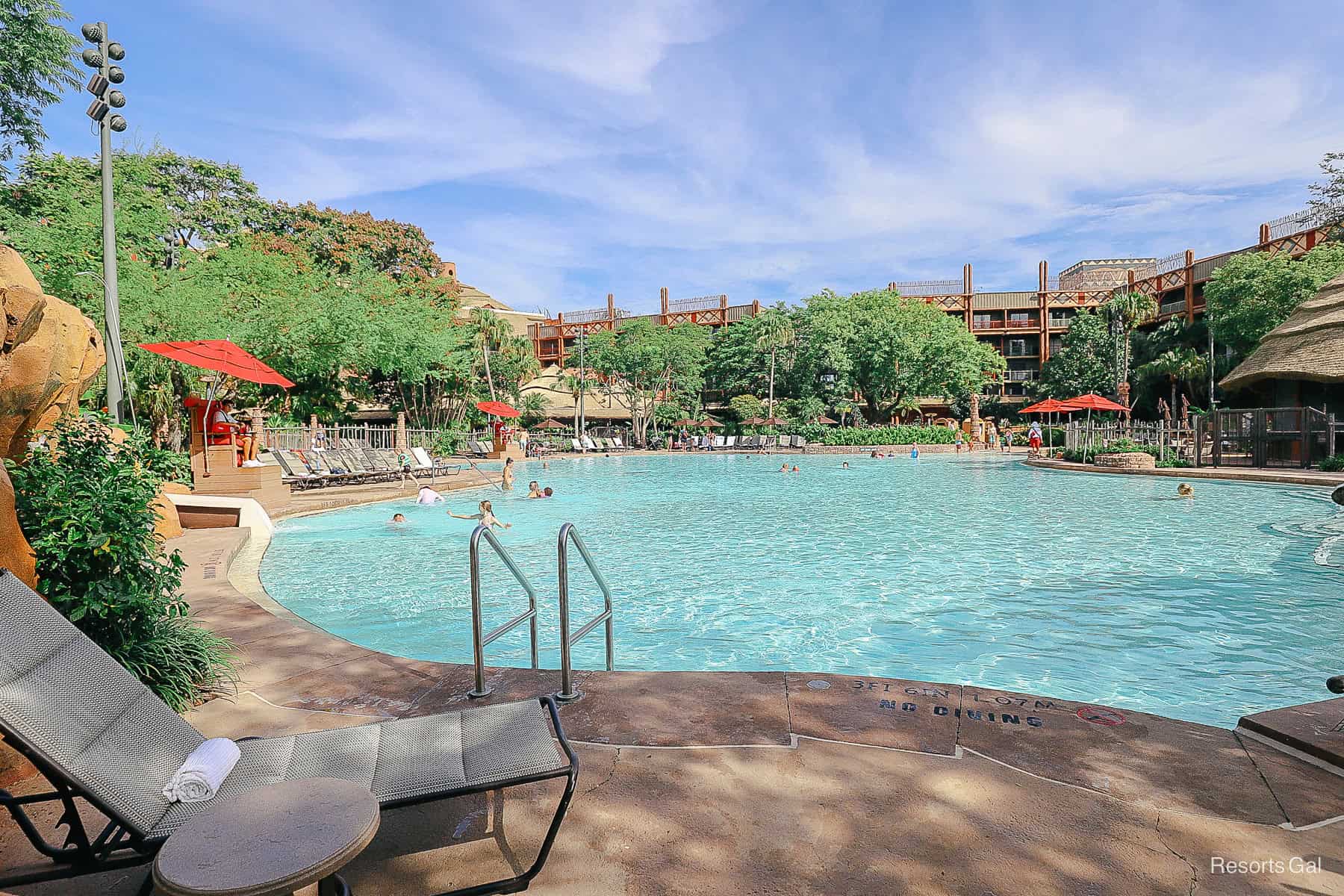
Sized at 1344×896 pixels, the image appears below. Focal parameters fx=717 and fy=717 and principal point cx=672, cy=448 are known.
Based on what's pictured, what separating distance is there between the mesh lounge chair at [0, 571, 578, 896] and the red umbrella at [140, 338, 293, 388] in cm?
1083

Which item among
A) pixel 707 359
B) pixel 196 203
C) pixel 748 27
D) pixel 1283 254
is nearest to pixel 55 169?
pixel 196 203

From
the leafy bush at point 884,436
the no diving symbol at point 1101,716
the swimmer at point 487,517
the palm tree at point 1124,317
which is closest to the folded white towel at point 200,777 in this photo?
the no diving symbol at point 1101,716

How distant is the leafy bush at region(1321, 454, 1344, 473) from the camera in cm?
1706

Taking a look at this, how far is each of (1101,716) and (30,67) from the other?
25079 mm

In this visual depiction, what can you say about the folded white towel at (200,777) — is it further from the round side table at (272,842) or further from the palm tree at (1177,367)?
the palm tree at (1177,367)

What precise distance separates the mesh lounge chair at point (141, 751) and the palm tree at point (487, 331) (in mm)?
33632

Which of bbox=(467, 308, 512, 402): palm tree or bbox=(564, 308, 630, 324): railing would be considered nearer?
bbox=(467, 308, 512, 402): palm tree

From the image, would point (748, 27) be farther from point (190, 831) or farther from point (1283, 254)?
point (1283, 254)

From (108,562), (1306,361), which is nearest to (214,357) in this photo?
(108,562)

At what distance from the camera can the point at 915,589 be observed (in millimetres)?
7879

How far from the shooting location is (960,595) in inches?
297

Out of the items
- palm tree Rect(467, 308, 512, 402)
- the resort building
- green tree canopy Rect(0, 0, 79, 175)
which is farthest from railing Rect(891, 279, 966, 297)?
green tree canopy Rect(0, 0, 79, 175)

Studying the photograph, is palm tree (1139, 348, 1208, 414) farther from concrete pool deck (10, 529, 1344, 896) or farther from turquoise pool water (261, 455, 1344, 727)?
concrete pool deck (10, 529, 1344, 896)

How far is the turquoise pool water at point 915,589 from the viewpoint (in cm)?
563
